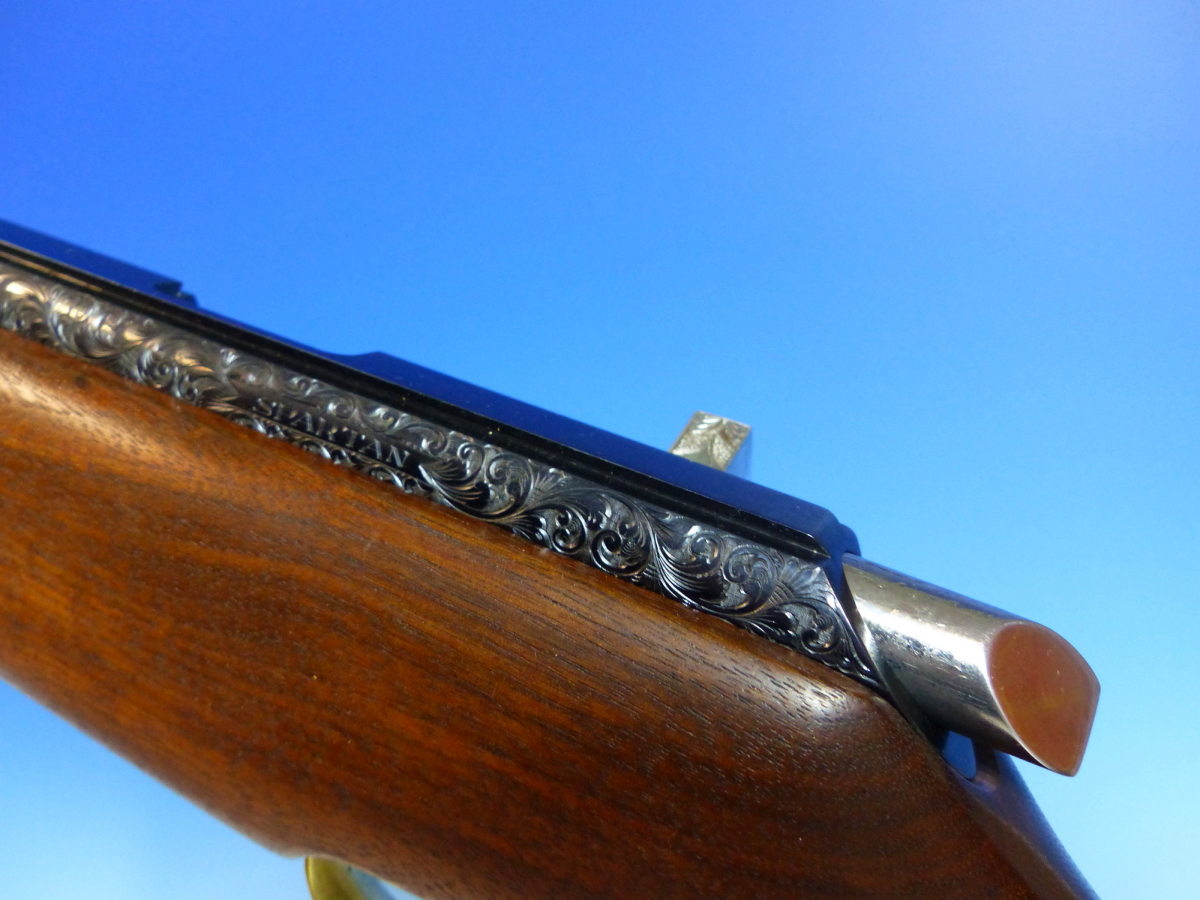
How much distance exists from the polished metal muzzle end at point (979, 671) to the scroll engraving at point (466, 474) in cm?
1

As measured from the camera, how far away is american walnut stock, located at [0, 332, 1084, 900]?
0.95 ft

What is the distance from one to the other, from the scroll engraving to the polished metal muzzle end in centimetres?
1

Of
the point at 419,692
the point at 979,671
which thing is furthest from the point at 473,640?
the point at 979,671

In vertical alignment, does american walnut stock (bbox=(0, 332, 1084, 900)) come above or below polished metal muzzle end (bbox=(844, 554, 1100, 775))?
below

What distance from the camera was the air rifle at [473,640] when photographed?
29 centimetres

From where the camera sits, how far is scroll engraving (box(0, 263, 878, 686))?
11.9 inches

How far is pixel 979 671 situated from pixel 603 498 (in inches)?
5.8

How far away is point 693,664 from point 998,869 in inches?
4.9

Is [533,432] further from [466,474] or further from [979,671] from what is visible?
[979,671]

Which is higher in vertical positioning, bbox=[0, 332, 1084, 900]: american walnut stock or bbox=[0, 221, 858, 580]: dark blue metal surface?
bbox=[0, 221, 858, 580]: dark blue metal surface

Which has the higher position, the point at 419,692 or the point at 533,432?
the point at 533,432

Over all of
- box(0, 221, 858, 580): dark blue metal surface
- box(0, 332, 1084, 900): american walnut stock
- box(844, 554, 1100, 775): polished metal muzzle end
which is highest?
box(0, 221, 858, 580): dark blue metal surface

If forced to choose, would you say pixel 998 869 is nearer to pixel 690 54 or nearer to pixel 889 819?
pixel 889 819

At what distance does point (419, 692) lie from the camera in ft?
1.07
